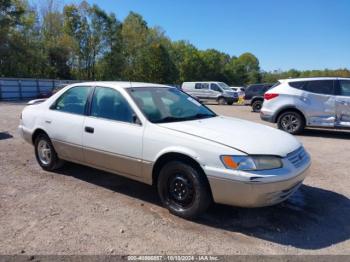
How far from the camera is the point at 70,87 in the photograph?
18.5 ft

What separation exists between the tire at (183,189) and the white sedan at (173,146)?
1 cm

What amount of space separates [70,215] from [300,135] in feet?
26.6

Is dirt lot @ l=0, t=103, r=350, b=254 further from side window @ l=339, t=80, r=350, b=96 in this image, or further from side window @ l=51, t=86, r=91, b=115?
side window @ l=339, t=80, r=350, b=96

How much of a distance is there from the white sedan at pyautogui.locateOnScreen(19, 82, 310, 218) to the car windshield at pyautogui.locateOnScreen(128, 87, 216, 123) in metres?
0.02

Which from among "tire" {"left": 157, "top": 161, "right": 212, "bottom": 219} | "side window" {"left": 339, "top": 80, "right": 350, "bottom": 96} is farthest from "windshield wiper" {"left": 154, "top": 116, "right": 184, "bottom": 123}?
"side window" {"left": 339, "top": 80, "right": 350, "bottom": 96}

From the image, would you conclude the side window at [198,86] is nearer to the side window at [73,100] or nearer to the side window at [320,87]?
the side window at [320,87]

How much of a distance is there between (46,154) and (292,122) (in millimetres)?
7408

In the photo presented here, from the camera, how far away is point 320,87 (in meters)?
10.1

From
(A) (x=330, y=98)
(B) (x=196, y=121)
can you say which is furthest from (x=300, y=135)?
(B) (x=196, y=121)

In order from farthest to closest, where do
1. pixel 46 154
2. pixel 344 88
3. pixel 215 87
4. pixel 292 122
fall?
1. pixel 215 87
2. pixel 292 122
3. pixel 344 88
4. pixel 46 154

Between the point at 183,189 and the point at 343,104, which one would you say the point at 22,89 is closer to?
the point at 343,104

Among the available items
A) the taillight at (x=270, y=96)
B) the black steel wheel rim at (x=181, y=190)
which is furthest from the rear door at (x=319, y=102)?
the black steel wheel rim at (x=181, y=190)

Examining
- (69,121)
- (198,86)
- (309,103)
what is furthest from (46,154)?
(198,86)

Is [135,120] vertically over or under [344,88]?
under
